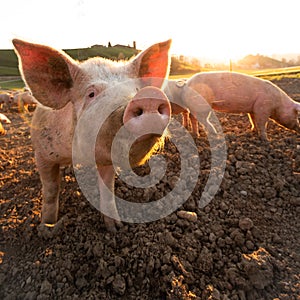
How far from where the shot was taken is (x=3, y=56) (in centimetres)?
5328

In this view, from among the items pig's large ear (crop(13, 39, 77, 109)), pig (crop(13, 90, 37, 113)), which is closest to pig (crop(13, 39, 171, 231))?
pig's large ear (crop(13, 39, 77, 109))

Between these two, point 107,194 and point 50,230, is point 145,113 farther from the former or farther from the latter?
point 50,230

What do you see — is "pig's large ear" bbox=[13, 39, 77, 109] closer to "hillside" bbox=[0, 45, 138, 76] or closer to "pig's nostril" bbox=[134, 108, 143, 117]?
"pig's nostril" bbox=[134, 108, 143, 117]

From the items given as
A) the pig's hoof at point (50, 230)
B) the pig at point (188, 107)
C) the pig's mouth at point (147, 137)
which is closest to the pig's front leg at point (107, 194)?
the pig's hoof at point (50, 230)

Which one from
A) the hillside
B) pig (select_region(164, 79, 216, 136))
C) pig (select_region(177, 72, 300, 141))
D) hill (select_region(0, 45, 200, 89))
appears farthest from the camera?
the hillside

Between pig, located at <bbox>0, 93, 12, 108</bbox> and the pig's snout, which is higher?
the pig's snout

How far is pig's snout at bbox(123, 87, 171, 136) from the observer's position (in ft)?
5.29

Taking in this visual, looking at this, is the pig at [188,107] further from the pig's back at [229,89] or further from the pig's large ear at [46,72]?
the pig's large ear at [46,72]

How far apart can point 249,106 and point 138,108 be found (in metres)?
4.96

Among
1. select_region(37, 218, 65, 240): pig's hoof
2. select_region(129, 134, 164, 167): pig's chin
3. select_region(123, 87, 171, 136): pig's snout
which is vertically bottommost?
select_region(37, 218, 65, 240): pig's hoof

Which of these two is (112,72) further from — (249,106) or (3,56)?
(3,56)

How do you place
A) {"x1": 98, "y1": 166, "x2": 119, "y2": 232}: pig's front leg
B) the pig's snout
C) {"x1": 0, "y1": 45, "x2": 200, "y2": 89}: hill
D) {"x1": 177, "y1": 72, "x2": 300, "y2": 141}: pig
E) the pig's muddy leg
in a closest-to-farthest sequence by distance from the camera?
the pig's snout → {"x1": 98, "y1": 166, "x2": 119, "y2": 232}: pig's front leg → the pig's muddy leg → {"x1": 177, "y1": 72, "x2": 300, "y2": 141}: pig → {"x1": 0, "y1": 45, "x2": 200, "y2": 89}: hill

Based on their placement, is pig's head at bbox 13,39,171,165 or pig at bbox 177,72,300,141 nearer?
pig's head at bbox 13,39,171,165

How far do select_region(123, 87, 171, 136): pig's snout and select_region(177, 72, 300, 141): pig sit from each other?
177 inches
